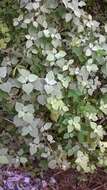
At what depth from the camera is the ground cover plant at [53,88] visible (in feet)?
6.52

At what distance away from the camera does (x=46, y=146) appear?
211cm

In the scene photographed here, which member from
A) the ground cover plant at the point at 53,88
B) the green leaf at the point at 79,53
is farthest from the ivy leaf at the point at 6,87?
the green leaf at the point at 79,53

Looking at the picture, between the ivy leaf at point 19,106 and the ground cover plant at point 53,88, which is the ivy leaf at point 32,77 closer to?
the ground cover plant at point 53,88

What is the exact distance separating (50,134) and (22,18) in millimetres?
553

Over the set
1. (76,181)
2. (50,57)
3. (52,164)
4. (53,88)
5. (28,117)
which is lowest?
(76,181)

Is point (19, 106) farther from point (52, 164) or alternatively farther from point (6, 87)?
point (52, 164)

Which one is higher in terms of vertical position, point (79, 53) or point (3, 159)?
point (79, 53)

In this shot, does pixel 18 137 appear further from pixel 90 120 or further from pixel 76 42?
pixel 76 42

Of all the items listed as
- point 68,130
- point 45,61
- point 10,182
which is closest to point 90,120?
point 68,130

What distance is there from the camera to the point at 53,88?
1952 millimetres

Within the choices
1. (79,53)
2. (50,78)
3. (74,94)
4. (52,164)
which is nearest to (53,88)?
(50,78)

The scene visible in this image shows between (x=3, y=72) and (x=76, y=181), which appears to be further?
(x=76, y=181)

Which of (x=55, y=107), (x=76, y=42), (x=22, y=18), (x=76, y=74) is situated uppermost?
(x=22, y=18)

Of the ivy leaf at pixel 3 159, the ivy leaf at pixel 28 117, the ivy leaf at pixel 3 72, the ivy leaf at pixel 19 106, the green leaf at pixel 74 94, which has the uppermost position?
the ivy leaf at pixel 3 72
